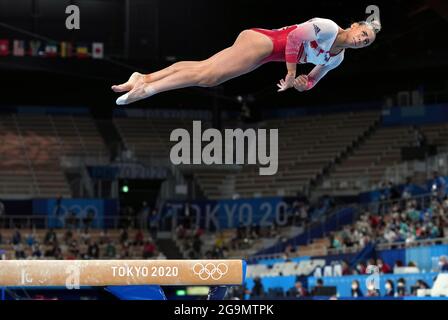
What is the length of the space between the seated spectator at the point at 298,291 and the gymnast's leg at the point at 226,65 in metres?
10.2

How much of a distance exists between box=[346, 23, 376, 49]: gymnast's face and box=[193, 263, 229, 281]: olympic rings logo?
2.79 meters

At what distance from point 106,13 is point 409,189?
9.04 meters

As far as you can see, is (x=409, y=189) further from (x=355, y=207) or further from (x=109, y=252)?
(x=109, y=252)

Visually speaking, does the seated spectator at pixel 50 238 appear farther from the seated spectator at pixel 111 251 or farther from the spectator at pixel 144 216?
the spectator at pixel 144 216

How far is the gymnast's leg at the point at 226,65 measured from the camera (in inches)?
344

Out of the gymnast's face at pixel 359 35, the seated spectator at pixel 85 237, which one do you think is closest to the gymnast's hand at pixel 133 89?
the gymnast's face at pixel 359 35

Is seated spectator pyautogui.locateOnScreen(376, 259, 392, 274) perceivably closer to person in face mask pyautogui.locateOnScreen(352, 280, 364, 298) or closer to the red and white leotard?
person in face mask pyautogui.locateOnScreen(352, 280, 364, 298)

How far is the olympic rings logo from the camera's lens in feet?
26.5

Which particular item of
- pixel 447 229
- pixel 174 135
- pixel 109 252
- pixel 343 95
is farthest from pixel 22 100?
pixel 174 135

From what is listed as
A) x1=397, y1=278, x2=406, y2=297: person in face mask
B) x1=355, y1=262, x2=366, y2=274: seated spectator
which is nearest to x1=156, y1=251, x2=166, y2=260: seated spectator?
x1=355, y1=262, x2=366, y2=274: seated spectator

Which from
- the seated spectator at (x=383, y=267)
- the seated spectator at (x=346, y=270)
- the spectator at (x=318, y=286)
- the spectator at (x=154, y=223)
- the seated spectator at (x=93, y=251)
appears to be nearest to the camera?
the spectator at (x=318, y=286)

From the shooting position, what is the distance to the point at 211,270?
8109 millimetres

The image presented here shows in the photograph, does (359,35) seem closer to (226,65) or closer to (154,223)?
(226,65)

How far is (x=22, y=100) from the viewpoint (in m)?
29.7
